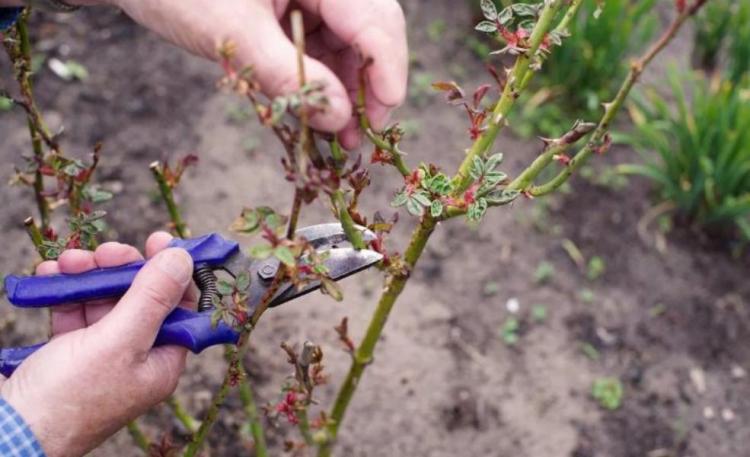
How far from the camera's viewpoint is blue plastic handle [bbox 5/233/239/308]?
1382 mm

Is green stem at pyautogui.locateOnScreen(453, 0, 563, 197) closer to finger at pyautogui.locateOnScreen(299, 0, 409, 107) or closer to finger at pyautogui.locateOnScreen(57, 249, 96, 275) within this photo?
finger at pyautogui.locateOnScreen(299, 0, 409, 107)

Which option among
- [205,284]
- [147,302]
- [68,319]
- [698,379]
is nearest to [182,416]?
[68,319]

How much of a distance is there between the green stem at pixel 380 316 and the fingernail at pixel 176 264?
0.34 metres

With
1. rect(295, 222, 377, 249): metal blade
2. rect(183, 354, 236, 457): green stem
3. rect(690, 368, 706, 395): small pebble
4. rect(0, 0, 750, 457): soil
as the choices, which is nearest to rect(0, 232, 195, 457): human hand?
rect(183, 354, 236, 457): green stem

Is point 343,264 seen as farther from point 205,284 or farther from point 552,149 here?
point 552,149

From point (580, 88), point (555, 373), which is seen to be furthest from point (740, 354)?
point (580, 88)

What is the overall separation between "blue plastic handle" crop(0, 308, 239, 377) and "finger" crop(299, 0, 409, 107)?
0.46 m

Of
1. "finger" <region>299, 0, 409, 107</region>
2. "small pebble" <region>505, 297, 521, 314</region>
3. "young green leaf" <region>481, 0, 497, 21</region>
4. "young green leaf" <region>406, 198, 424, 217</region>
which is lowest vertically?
"small pebble" <region>505, 297, 521, 314</region>

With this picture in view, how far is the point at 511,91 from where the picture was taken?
1.34 m

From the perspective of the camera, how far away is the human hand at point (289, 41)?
3.64 feet

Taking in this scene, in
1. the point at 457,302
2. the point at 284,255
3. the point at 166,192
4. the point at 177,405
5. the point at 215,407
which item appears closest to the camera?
the point at 284,255

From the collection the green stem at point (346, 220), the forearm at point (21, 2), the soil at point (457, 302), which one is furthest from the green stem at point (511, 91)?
the soil at point (457, 302)

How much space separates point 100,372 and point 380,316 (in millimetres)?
492

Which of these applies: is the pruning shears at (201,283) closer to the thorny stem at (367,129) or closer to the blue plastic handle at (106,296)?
the blue plastic handle at (106,296)
